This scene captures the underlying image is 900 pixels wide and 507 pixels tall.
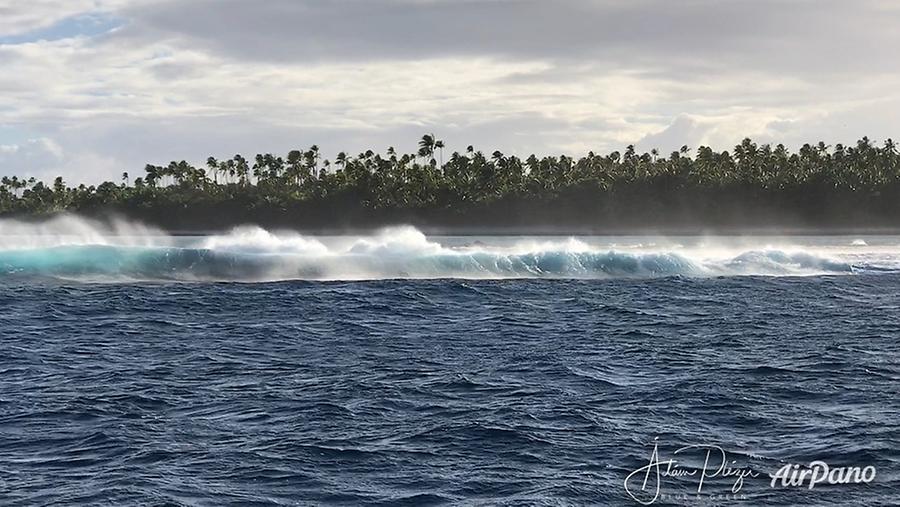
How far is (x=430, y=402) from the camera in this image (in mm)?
20875

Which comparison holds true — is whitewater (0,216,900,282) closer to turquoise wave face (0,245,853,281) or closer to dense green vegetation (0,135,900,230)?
turquoise wave face (0,245,853,281)

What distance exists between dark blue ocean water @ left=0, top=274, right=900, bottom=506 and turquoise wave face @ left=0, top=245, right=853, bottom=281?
20396mm

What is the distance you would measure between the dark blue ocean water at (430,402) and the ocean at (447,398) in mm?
72

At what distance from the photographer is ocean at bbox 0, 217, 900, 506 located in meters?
14.9

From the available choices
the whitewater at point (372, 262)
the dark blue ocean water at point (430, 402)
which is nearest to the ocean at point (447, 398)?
the dark blue ocean water at point (430, 402)

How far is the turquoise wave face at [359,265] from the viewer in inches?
2373

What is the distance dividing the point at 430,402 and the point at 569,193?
143m

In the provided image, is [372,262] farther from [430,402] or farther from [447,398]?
[430,402]

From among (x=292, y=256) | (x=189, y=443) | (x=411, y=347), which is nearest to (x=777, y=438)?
(x=189, y=443)

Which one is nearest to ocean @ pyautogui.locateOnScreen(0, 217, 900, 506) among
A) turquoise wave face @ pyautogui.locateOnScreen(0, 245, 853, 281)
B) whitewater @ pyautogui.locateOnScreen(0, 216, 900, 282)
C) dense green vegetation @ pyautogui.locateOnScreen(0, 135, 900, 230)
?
turquoise wave face @ pyautogui.locateOnScreen(0, 245, 853, 281)

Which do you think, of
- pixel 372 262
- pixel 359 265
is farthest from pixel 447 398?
pixel 372 262

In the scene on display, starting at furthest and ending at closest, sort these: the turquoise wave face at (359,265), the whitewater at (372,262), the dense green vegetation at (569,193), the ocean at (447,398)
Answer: the dense green vegetation at (569,193)
the whitewater at (372,262)
the turquoise wave face at (359,265)
the ocean at (447,398)

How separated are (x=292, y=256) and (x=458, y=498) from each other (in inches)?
1909

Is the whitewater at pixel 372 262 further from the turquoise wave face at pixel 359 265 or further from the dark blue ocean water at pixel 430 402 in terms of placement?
the dark blue ocean water at pixel 430 402
